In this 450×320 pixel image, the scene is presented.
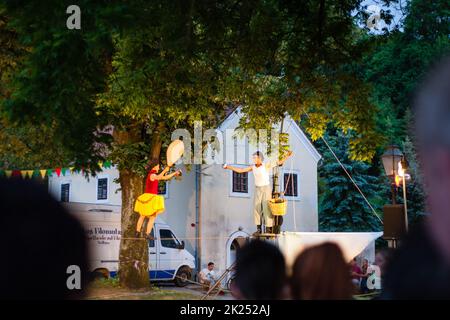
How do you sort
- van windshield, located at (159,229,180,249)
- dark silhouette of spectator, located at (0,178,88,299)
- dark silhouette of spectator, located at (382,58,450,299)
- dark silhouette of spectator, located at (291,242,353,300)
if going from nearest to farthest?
dark silhouette of spectator, located at (382,58,450,299) < dark silhouette of spectator, located at (0,178,88,299) < dark silhouette of spectator, located at (291,242,353,300) < van windshield, located at (159,229,180,249)

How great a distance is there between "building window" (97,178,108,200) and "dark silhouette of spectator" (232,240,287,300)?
25460 millimetres

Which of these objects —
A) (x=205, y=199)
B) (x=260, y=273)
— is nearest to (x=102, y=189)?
(x=205, y=199)

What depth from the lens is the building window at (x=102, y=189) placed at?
27188 mm

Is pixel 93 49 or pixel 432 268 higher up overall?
pixel 93 49

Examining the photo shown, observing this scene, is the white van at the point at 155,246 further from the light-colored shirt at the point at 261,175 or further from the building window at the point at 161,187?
the light-colored shirt at the point at 261,175

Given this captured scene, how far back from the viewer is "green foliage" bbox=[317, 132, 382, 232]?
34406 mm

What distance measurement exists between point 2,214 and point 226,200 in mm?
26808

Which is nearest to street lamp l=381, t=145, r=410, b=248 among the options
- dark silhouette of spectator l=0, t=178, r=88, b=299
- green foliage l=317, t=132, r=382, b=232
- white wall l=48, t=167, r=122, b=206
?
dark silhouette of spectator l=0, t=178, r=88, b=299

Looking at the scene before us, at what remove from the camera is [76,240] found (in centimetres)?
136

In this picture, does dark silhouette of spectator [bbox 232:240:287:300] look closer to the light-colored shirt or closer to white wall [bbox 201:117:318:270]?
the light-colored shirt

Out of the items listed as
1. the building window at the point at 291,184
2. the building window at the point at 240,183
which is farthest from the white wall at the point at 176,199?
the building window at the point at 291,184

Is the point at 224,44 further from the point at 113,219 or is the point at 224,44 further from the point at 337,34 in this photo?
the point at 113,219

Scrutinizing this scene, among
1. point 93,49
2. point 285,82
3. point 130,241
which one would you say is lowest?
point 130,241
